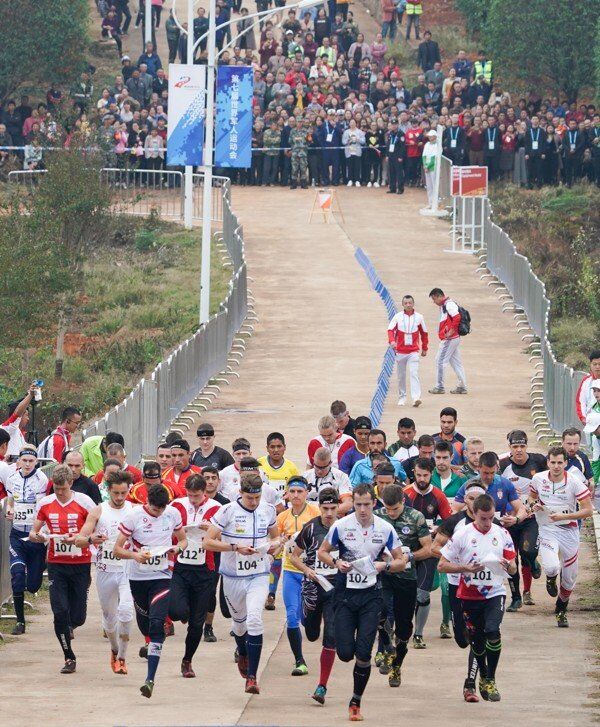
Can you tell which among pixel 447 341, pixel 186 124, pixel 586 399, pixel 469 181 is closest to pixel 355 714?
pixel 586 399

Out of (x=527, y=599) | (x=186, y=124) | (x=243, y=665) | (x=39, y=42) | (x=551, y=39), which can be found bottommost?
(x=527, y=599)

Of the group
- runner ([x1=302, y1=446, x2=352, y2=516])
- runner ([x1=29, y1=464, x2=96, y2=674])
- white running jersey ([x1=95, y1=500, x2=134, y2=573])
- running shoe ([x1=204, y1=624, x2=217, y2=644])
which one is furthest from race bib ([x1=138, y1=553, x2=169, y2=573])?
runner ([x1=302, y1=446, x2=352, y2=516])

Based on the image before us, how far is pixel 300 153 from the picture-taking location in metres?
48.3

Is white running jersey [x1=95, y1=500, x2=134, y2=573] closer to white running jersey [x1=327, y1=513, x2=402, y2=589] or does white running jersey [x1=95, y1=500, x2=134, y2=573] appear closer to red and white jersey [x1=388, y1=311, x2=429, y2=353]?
white running jersey [x1=327, y1=513, x2=402, y2=589]

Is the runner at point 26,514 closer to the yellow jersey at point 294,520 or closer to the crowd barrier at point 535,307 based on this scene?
the yellow jersey at point 294,520

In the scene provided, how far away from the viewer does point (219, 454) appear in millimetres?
18828

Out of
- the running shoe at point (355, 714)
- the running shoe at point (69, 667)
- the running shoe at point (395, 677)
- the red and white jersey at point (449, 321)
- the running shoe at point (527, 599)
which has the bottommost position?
the running shoe at point (527, 599)

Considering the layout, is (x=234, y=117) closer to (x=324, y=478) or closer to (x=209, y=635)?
(x=324, y=478)

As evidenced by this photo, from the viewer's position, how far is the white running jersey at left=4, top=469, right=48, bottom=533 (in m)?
17.8

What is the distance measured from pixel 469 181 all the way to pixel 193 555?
Answer: 28.7 meters

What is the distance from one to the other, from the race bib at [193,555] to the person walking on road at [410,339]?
13705 millimetres

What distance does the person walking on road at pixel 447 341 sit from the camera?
98.3 ft

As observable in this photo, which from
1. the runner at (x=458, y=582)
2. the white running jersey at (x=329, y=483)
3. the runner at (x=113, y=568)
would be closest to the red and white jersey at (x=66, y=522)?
the runner at (x=113, y=568)

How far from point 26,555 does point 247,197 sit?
3120 centimetres
